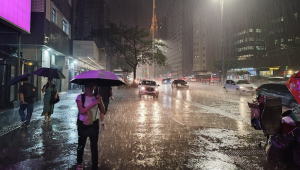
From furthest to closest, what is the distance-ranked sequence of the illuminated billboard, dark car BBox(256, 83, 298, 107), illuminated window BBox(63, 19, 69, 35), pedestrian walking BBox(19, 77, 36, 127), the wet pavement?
illuminated window BBox(63, 19, 69, 35) → dark car BBox(256, 83, 298, 107) → the illuminated billboard → pedestrian walking BBox(19, 77, 36, 127) → the wet pavement

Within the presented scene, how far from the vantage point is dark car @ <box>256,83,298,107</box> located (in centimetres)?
1118

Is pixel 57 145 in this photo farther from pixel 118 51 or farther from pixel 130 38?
pixel 118 51

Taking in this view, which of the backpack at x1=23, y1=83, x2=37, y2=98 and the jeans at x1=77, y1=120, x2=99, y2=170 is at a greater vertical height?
the backpack at x1=23, y1=83, x2=37, y2=98

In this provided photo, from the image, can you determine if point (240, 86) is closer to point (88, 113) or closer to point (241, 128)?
point (241, 128)

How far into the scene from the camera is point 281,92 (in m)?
12.1

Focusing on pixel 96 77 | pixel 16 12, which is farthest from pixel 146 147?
pixel 16 12

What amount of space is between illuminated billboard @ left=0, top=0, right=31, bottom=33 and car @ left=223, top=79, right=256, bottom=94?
18.9 m

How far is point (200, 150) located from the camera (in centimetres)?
493

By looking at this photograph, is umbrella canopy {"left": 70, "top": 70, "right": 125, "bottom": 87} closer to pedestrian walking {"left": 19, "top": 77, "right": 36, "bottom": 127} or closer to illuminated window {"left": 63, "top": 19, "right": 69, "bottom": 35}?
pedestrian walking {"left": 19, "top": 77, "right": 36, "bottom": 127}

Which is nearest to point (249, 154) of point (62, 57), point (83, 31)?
point (62, 57)

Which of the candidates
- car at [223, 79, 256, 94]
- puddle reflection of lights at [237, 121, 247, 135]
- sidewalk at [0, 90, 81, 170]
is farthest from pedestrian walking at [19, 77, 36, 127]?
car at [223, 79, 256, 94]

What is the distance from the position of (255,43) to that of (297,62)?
93.6ft

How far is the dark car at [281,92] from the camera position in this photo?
11180 mm

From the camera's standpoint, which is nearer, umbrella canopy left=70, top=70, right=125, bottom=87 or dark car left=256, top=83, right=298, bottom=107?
umbrella canopy left=70, top=70, right=125, bottom=87
